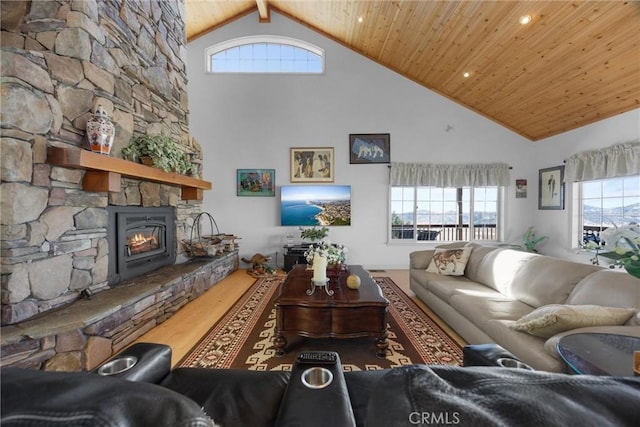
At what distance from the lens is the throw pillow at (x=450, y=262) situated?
320cm

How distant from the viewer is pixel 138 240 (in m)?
2.91

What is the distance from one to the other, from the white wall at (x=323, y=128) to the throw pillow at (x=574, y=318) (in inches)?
147

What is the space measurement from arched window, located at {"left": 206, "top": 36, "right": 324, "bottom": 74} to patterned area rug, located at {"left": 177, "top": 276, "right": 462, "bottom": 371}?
184 inches

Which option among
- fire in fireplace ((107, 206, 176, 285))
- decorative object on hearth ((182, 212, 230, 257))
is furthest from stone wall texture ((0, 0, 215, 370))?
decorative object on hearth ((182, 212, 230, 257))

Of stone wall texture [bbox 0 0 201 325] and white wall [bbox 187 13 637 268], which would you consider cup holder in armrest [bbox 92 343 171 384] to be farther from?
white wall [bbox 187 13 637 268]

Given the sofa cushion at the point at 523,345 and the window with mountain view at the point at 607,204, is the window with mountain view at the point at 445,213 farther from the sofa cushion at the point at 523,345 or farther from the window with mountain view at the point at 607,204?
the sofa cushion at the point at 523,345

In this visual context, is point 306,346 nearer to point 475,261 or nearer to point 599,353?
point 599,353

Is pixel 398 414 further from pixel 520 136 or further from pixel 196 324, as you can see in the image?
pixel 520 136

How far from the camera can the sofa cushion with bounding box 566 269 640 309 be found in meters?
1.63

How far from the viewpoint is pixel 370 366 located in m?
1.99

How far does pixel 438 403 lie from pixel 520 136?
6.50 metres

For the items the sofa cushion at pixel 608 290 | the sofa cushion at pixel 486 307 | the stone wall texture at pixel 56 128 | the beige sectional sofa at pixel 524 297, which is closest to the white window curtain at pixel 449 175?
the beige sectional sofa at pixel 524 297

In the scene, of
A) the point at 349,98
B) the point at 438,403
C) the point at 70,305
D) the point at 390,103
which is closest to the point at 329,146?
the point at 349,98

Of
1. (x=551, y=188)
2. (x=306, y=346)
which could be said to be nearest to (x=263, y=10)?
(x=306, y=346)
